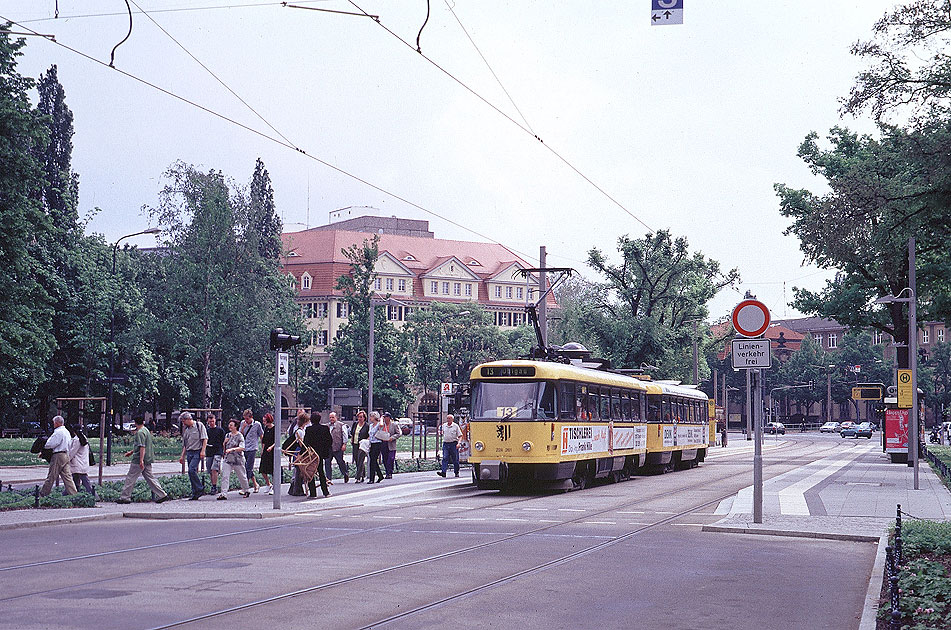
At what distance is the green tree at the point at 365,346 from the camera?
77.3 meters

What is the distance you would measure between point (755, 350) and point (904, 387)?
14.5 meters

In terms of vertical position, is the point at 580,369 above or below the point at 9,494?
above

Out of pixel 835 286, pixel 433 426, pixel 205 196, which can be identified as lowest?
pixel 433 426

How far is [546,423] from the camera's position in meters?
25.4

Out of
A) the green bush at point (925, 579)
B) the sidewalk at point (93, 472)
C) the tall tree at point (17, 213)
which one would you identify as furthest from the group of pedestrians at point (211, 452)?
the tall tree at point (17, 213)

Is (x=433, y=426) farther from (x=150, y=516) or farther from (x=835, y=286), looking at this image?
(x=150, y=516)

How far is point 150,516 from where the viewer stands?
63.8 ft

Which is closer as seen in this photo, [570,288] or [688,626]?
[688,626]

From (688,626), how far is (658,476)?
26.8 m

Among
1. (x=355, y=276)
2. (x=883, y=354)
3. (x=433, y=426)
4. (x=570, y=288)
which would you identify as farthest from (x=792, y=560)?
(x=883, y=354)

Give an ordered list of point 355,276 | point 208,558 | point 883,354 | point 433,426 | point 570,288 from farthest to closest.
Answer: point 883,354 → point 570,288 → point 433,426 → point 355,276 → point 208,558

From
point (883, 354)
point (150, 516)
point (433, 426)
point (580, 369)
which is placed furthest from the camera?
point (883, 354)

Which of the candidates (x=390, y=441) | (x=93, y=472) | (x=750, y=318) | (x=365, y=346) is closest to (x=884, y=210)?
(x=750, y=318)

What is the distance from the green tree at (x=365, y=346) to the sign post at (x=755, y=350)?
5813 centimetres
